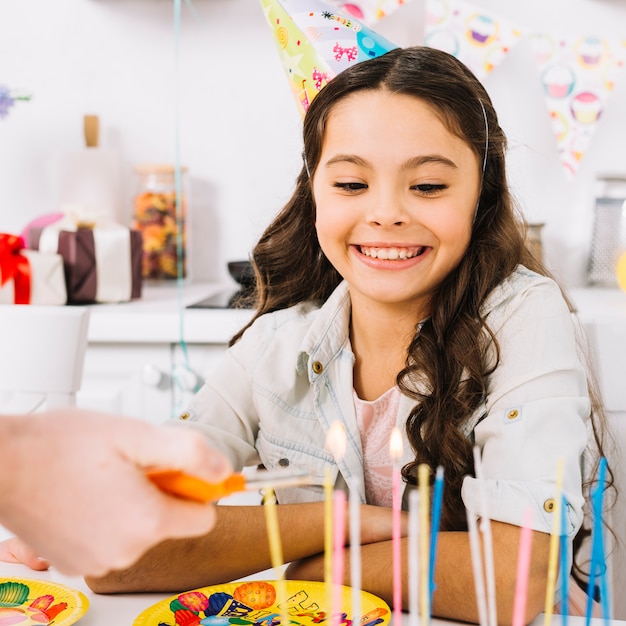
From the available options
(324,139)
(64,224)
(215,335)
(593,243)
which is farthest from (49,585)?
(593,243)

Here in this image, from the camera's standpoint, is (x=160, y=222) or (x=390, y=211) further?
(x=160, y=222)

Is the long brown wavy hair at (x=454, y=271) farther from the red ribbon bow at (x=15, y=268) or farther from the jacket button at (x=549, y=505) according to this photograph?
the red ribbon bow at (x=15, y=268)

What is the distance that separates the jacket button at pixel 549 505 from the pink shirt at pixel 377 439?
300 millimetres

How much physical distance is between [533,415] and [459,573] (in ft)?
0.64

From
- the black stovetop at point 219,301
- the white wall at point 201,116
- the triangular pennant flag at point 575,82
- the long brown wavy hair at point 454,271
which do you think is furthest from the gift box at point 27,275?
the triangular pennant flag at point 575,82

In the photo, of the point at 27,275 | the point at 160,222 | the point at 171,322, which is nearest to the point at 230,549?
the point at 171,322

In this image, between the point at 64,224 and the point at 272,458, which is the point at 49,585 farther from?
the point at 64,224

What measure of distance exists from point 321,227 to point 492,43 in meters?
1.24

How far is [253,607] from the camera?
80 centimetres

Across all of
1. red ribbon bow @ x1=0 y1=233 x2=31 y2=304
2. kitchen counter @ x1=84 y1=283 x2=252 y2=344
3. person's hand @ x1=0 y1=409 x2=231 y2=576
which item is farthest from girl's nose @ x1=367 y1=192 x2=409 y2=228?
red ribbon bow @ x1=0 y1=233 x2=31 y2=304

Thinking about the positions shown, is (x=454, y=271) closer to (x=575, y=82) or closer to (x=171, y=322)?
(x=171, y=322)

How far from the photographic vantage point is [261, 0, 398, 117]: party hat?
1.17 meters

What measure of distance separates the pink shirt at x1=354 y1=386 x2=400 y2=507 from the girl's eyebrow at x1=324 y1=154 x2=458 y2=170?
0.30 metres

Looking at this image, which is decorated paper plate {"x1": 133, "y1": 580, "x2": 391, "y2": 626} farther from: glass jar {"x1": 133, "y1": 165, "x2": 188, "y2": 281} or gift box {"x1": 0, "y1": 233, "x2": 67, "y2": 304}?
glass jar {"x1": 133, "y1": 165, "x2": 188, "y2": 281}
